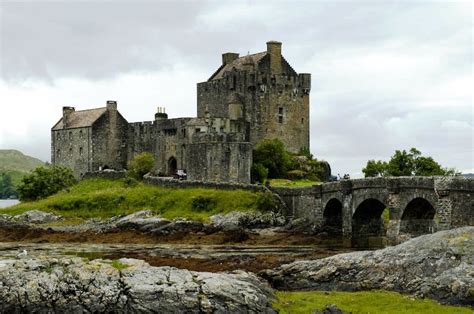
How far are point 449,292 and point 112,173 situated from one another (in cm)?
5498

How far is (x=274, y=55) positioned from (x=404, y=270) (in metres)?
52.8

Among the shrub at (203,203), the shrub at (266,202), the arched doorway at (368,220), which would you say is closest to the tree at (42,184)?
the shrub at (203,203)

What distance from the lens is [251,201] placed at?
65688 millimetres

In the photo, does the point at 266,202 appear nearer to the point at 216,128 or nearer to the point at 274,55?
the point at 216,128

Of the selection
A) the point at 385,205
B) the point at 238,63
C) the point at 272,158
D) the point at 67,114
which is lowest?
the point at 385,205

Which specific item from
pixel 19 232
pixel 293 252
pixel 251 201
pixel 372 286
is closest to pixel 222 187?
pixel 251 201

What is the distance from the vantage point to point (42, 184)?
8231cm

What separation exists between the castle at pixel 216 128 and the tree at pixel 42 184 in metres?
5.35

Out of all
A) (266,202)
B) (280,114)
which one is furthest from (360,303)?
(280,114)

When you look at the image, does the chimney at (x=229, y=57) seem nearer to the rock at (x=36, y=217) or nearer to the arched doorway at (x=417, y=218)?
Result: the rock at (x=36, y=217)

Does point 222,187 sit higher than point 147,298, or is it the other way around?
point 222,187

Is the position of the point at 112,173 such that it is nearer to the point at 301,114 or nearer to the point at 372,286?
the point at 301,114

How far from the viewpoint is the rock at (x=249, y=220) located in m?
63.1

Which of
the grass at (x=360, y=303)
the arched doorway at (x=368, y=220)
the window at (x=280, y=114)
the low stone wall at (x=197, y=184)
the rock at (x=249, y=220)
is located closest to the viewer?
the grass at (x=360, y=303)
